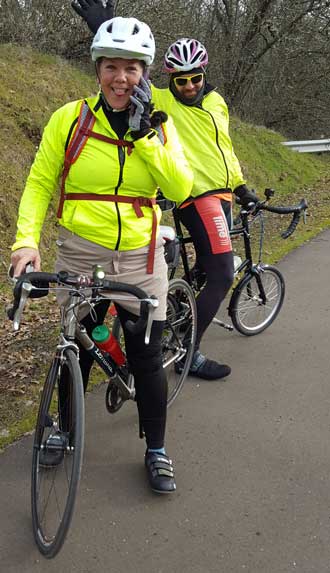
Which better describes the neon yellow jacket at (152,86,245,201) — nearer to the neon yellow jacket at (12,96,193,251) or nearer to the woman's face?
the neon yellow jacket at (12,96,193,251)

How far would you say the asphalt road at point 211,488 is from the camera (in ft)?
9.15

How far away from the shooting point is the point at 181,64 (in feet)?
13.4

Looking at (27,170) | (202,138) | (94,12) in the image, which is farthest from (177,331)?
(27,170)

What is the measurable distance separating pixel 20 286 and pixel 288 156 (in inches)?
459

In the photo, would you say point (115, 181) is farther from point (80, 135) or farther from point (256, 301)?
point (256, 301)

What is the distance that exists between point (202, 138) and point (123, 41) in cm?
158

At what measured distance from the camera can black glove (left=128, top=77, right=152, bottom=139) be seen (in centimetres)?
267

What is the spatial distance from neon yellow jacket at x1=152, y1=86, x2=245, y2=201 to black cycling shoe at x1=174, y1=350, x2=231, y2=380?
1.17 m

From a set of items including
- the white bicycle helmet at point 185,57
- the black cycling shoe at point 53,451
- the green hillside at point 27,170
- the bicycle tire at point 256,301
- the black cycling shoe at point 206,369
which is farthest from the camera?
the bicycle tire at point 256,301

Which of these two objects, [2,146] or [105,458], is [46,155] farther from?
[2,146]

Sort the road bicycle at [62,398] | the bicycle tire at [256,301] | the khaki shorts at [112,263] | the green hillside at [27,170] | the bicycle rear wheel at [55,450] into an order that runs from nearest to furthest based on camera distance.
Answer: the road bicycle at [62,398] < the bicycle rear wheel at [55,450] < the khaki shorts at [112,263] < the green hillside at [27,170] < the bicycle tire at [256,301]

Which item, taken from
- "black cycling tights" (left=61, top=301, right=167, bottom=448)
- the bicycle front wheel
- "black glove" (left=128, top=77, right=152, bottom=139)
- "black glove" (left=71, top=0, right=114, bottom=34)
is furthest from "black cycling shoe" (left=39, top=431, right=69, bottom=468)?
"black glove" (left=71, top=0, right=114, bottom=34)

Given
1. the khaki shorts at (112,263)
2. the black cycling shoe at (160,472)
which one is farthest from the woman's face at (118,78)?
the black cycling shoe at (160,472)

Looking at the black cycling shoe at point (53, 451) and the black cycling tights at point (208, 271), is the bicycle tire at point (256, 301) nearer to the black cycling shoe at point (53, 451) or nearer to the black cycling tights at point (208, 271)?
the black cycling tights at point (208, 271)
